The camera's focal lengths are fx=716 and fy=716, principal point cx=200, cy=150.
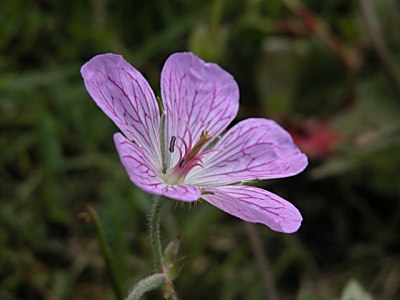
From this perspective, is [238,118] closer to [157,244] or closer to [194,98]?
[194,98]

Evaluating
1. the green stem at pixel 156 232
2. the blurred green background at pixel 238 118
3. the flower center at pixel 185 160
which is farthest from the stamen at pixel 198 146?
the blurred green background at pixel 238 118

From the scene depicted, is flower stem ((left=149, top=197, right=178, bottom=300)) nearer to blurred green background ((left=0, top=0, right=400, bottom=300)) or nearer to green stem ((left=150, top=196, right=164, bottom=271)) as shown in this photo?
green stem ((left=150, top=196, right=164, bottom=271))

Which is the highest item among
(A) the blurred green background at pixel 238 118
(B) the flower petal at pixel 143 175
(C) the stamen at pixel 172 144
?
(B) the flower petal at pixel 143 175

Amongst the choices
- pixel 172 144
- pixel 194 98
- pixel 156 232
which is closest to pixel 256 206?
pixel 156 232

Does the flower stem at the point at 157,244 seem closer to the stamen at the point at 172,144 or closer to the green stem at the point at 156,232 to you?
the green stem at the point at 156,232

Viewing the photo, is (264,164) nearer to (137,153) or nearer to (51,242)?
(137,153)

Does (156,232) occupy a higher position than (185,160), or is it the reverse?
(185,160)

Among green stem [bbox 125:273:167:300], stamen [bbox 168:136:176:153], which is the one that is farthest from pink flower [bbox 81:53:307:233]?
green stem [bbox 125:273:167:300]
